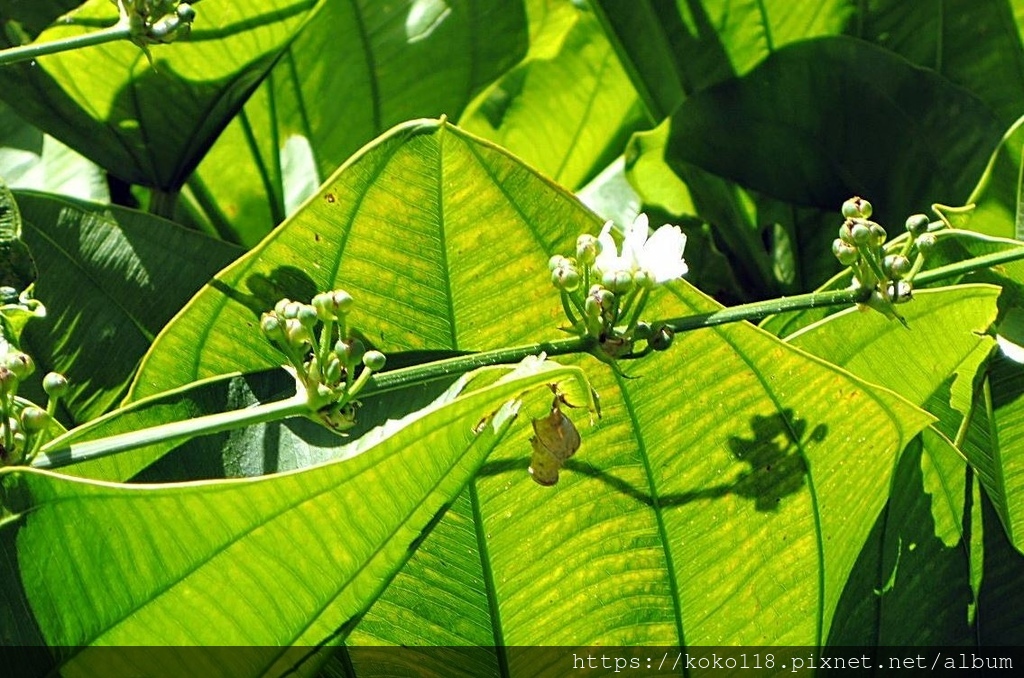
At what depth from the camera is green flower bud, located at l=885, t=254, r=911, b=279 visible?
541 mm

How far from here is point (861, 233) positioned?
533mm

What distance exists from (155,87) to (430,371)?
0.40 m

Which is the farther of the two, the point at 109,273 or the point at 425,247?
the point at 109,273

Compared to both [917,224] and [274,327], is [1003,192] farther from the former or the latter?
[274,327]

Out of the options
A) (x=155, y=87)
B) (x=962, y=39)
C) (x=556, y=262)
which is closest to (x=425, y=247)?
(x=556, y=262)

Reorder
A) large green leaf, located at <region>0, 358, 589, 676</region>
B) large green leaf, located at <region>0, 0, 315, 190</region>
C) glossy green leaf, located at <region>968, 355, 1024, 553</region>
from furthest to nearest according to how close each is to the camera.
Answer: large green leaf, located at <region>0, 0, 315, 190</region>
glossy green leaf, located at <region>968, 355, 1024, 553</region>
large green leaf, located at <region>0, 358, 589, 676</region>

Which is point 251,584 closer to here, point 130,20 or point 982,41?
point 130,20

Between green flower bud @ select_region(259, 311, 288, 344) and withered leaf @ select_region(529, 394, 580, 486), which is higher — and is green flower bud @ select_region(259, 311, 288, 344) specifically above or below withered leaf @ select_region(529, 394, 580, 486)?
above

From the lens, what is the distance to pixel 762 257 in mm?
848

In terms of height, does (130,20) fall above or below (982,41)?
above

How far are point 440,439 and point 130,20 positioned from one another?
342 mm

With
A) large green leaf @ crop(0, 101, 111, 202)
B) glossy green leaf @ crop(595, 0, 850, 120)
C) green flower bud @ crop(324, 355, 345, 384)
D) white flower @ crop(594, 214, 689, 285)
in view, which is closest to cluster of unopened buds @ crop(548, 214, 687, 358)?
white flower @ crop(594, 214, 689, 285)

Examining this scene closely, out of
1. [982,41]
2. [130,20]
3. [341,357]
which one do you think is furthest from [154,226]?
[982,41]

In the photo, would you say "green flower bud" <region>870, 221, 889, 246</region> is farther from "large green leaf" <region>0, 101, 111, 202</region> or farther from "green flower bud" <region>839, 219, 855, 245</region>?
"large green leaf" <region>0, 101, 111, 202</region>
